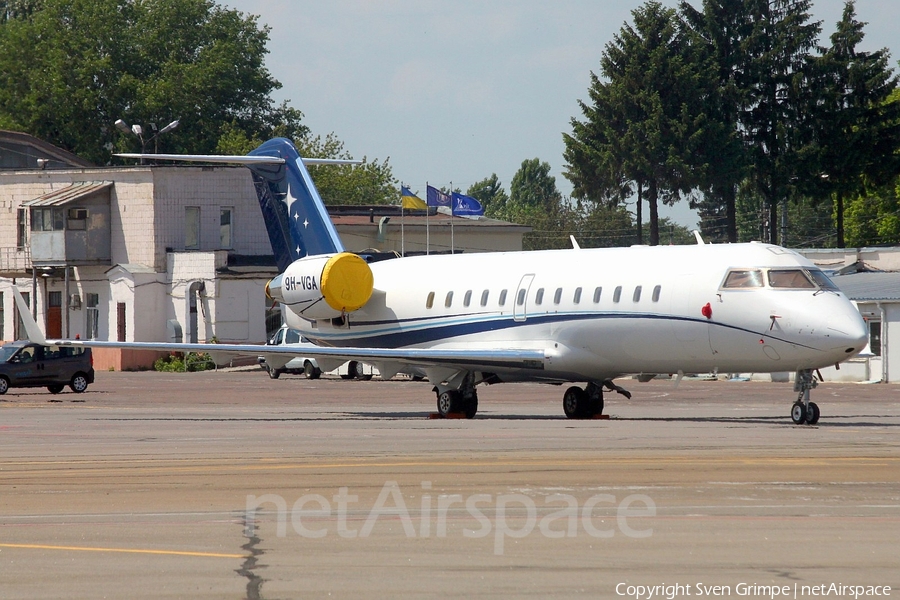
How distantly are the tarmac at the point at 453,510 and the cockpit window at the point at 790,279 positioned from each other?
8.08ft

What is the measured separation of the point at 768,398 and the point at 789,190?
4361 cm

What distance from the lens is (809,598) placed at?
8.37 m

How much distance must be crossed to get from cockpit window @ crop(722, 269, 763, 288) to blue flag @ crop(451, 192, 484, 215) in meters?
39.3

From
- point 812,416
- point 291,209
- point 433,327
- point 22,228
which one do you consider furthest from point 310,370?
point 812,416

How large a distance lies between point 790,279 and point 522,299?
5.98 metres

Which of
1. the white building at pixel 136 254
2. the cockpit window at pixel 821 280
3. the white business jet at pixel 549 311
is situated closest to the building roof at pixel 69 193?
the white building at pixel 136 254

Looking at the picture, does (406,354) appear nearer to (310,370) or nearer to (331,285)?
(331,285)

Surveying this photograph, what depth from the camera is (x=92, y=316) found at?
224 ft

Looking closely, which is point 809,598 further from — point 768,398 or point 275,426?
point 768,398

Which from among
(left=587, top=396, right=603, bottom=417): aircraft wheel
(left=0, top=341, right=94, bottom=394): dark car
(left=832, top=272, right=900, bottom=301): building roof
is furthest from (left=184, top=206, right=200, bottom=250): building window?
(left=587, top=396, right=603, bottom=417): aircraft wheel

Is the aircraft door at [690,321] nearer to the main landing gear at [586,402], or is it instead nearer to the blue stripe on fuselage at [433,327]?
the blue stripe on fuselage at [433,327]

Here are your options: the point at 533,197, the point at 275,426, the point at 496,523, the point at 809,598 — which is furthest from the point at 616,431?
the point at 533,197

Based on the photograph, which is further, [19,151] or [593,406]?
[19,151]

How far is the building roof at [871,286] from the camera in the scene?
4538 centimetres
